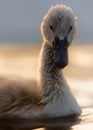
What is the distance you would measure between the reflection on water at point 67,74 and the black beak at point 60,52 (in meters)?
0.39

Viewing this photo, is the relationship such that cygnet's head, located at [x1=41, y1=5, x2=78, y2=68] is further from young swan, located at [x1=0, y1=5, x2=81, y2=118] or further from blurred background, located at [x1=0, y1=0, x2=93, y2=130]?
blurred background, located at [x1=0, y1=0, x2=93, y2=130]

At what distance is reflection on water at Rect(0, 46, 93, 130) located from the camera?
6.04 meters

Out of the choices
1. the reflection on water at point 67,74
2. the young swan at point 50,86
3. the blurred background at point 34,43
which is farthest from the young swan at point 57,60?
the blurred background at point 34,43

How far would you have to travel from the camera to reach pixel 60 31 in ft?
20.3

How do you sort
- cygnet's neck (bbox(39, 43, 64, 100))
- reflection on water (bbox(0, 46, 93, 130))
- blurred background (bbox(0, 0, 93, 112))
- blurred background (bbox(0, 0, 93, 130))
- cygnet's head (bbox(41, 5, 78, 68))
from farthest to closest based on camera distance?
blurred background (bbox(0, 0, 93, 112)) < blurred background (bbox(0, 0, 93, 130)) < cygnet's neck (bbox(39, 43, 64, 100)) < cygnet's head (bbox(41, 5, 78, 68)) < reflection on water (bbox(0, 46, 93, 130))

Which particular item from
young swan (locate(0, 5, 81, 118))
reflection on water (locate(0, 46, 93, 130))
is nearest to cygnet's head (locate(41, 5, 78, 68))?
young swan (locate(0, 5, 81, 118))

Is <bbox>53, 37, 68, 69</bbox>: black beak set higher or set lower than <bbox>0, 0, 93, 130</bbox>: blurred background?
lower

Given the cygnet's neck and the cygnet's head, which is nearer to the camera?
the cygnet's head

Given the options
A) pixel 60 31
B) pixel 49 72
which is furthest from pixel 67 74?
pixel 60 31

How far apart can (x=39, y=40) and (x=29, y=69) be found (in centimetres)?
95

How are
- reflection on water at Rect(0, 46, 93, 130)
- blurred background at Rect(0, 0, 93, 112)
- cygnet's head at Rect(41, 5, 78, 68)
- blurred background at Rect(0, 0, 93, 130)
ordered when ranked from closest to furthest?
reflection on water at Rect(0, 46, 93, 130), cygnet's head at Rect(41, 5, 78, 68), blurred background at Rect(0, 0, 93, 130), blurred background at Rect(0, 0, 93, 112)

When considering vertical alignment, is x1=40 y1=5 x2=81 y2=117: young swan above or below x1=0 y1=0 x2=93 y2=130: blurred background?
below

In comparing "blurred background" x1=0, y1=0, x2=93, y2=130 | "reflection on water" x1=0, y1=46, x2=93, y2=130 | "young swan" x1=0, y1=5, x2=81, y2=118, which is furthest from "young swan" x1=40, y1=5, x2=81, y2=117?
"blurred background" x1=0, y1=0, x2=93, y2=130

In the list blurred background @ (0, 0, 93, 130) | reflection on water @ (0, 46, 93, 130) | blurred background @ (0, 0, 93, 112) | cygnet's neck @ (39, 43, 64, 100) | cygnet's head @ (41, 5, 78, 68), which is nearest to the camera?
reflection on water @ (0, 46, 93, 130)
